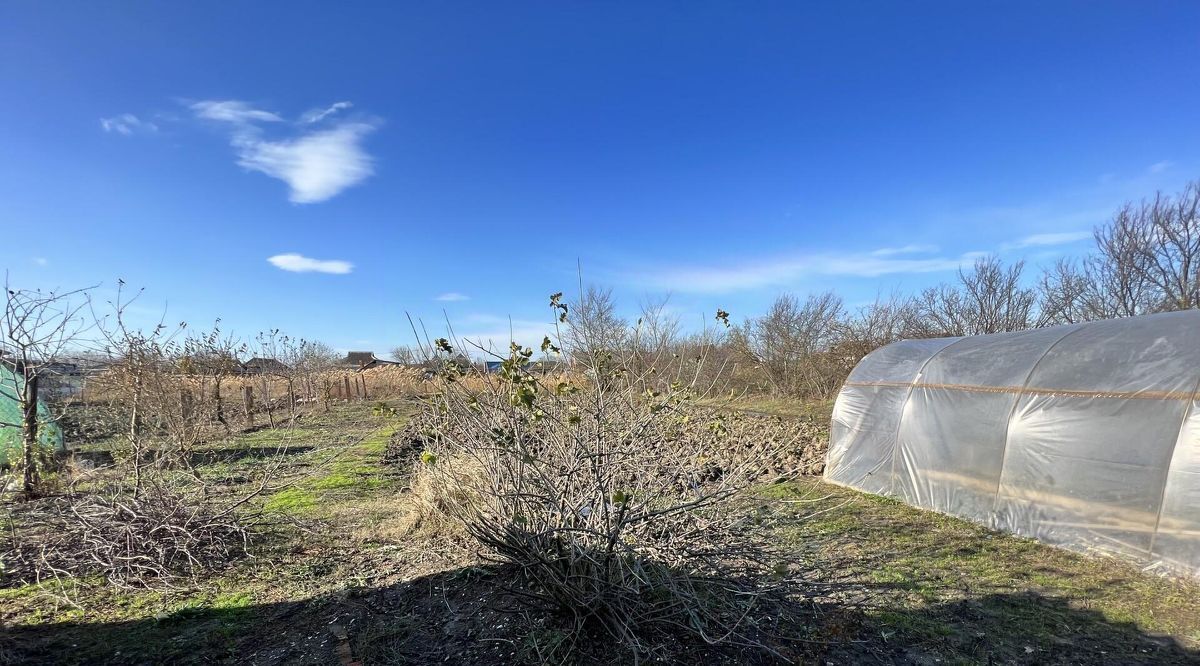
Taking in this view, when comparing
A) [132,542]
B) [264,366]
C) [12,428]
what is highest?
[264,366]

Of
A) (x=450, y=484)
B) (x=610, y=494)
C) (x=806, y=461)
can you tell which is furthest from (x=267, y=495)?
(x=806, y=461)

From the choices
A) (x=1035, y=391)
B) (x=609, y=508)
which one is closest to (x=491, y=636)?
(x=609, y=508)

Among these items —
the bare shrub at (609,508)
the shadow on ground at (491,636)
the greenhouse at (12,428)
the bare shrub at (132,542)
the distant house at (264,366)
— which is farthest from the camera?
the distant house at (264,366)

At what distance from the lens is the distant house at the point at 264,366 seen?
16172 mm

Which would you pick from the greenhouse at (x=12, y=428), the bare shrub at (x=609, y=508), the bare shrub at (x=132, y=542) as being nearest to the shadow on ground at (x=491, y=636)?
the bare shrub at (x=609, y=508)

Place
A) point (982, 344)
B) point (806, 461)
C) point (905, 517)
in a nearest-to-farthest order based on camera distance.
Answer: point (905, 517), point (982, 344), point (806, 461)

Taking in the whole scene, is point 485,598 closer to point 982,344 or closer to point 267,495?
point 267,495

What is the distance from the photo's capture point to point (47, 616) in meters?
3.77

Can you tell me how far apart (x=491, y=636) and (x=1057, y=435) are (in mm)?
5841

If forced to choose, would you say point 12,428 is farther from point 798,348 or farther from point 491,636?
point 798,348

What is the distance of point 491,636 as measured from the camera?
3.20 m

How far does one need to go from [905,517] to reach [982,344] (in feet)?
8.56

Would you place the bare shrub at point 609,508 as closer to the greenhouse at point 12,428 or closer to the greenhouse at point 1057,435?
the greenhouse at point 1057,435

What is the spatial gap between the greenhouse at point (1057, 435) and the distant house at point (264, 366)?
16.2m
